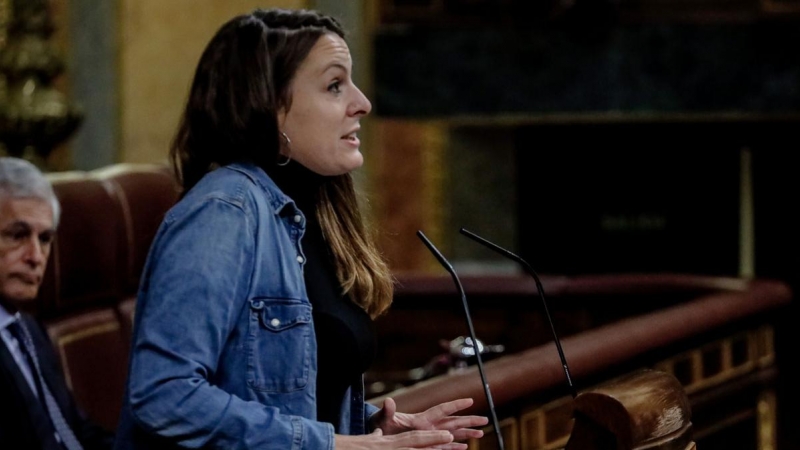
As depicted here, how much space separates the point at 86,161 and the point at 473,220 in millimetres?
1934

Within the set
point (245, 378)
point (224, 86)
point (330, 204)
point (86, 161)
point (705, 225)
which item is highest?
point (224, 86)

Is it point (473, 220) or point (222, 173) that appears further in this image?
point (473, 220)

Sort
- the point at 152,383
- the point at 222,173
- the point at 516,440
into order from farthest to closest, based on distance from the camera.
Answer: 1. the point at 516,440
2. the point at 222,173
3. the point at 152,383

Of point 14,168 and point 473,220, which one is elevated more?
point 14,168

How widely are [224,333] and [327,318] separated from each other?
188 mm

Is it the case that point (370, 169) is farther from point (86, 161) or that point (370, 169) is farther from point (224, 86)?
point (224, 86)

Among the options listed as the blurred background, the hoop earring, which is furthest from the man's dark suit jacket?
the blurred background

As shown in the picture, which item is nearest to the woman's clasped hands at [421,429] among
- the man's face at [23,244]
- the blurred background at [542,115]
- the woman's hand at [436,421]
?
the woman's hand at [436,421]

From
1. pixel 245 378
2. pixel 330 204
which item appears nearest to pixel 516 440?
pixel 330 204

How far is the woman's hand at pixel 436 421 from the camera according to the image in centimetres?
162

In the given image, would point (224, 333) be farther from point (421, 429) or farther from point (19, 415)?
point (19, 415)

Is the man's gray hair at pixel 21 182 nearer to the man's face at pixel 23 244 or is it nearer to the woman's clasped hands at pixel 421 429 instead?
the man's face at pixel 23 244

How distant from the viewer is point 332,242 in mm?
1646

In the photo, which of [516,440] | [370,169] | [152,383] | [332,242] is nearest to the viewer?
[152,383]
